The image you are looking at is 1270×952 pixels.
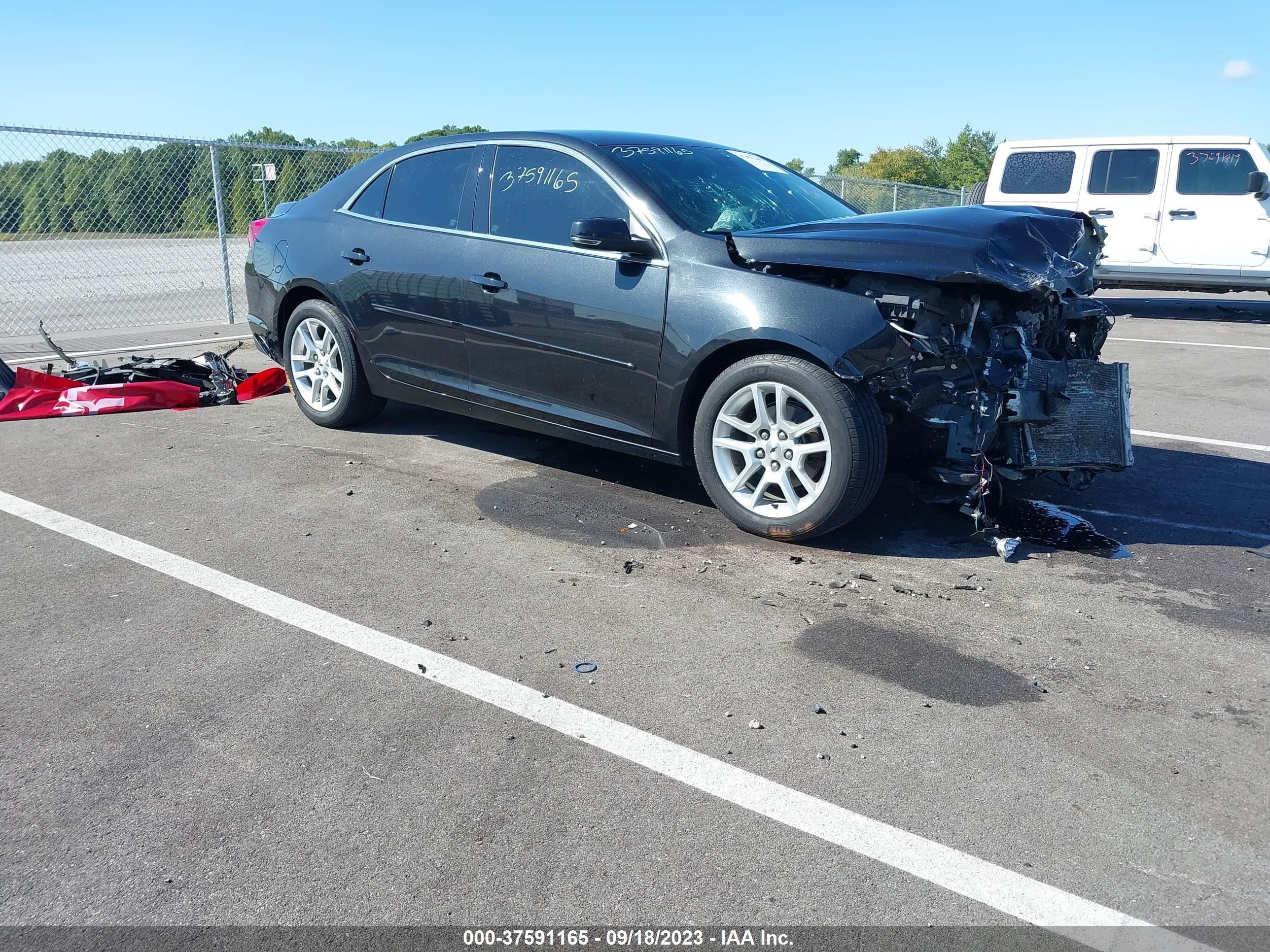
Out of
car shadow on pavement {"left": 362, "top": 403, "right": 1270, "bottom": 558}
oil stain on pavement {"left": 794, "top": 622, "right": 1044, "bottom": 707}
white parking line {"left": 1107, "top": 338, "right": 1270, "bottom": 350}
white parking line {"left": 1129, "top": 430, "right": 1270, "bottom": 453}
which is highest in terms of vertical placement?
white parking line {"left": 1107, "top": 338, "right": 1270, "bottom": 350}

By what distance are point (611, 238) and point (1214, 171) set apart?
1149 centimetres

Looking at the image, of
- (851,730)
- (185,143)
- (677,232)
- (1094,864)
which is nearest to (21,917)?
(851,730)

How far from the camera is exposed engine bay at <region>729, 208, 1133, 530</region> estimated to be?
4.27 m

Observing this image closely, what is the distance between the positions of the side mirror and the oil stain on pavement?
6.38ft

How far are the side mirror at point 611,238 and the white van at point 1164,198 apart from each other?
10535mm

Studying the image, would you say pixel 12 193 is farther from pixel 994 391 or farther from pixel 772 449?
pixel 994 391

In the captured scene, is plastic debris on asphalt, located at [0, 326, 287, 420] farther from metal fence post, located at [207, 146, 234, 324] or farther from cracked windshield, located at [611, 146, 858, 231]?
metal fence post, located at [207, 146, 234, 324]

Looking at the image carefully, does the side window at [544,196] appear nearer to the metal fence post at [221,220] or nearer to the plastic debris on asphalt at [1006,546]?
the plastic debris on asphalt at [1006,546]

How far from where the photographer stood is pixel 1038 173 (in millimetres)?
14109

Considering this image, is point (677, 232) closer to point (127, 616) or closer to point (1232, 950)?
point (127, 616)

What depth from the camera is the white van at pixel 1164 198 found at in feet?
42.4

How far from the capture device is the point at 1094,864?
245 centimetres

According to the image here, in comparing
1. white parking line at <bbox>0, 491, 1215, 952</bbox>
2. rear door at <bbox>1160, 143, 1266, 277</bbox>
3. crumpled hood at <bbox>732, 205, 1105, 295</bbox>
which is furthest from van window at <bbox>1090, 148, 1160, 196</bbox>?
white parking line at <bbox>0, 491, 1215, 952</bbox>

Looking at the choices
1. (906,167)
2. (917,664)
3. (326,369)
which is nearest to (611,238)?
(917,664)
